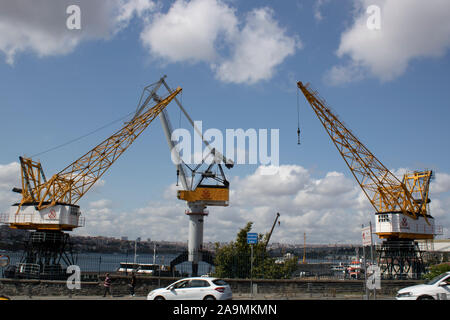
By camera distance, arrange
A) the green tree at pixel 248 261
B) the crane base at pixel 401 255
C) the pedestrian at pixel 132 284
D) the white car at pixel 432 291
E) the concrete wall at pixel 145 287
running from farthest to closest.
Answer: the crane base at pixel 401 255 < the green tree at pixel 248 261 < the concrete wall at pixel 145 287 < the pedestrian at pixel 132 284 < the white car at pixel 432 291

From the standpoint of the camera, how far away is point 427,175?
54188 mm

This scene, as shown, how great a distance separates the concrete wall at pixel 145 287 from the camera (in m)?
24.6

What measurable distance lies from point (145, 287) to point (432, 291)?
1693cm

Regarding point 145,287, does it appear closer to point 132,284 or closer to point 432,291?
point 132,284

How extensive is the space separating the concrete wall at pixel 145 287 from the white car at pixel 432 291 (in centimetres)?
967

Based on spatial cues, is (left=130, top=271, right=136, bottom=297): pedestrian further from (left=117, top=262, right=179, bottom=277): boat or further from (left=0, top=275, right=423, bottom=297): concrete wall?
(left=117, top=262, right=179, bottom=277): boat

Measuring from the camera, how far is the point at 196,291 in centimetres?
1769

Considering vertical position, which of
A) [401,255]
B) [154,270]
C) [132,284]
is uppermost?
[401,255]

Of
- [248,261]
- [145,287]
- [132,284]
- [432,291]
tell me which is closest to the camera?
[432,291]

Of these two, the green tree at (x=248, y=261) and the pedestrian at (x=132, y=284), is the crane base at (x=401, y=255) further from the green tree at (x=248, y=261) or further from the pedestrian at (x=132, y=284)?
the pedestrian at (x=132, y=284)

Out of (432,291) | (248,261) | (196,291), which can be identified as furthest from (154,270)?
(432,291)

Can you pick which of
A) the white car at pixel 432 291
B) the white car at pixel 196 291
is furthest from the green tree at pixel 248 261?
the white car at pixel 432 291
